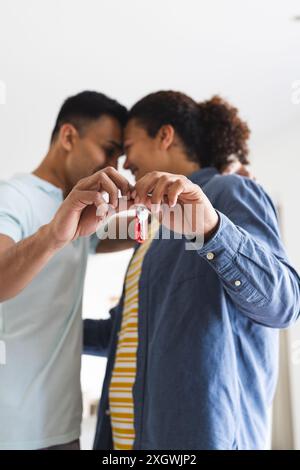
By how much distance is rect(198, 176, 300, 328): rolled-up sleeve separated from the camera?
521 millimetres

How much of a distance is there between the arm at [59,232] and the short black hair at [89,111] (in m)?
0.32

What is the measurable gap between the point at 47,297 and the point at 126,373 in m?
0.17

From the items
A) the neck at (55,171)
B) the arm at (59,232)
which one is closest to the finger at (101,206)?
the arm at (59,232)

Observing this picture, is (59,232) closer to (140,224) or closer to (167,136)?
(140,224)

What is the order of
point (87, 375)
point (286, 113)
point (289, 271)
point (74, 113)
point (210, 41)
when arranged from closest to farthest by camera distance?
point (289, 271) < point (74, 113) < point (210, 41) < point (87, 375) < point (286, 113)

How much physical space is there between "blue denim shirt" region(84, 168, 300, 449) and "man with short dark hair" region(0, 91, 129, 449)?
5.3 inches

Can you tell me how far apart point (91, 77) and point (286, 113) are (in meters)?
0.76

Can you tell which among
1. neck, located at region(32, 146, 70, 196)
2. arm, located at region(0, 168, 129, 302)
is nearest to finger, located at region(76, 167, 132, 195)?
arm, located at region(0, 168, 129, 302)

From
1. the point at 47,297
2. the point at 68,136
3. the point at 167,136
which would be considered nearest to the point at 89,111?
the point at 68,136

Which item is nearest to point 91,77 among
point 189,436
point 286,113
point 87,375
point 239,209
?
point 286,113

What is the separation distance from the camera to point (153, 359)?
0.67m

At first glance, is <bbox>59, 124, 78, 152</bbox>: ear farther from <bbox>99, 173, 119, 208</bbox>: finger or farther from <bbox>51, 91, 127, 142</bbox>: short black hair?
<bbox>99, 173, 119, 208</bbox>: finger

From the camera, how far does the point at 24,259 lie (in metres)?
0.54

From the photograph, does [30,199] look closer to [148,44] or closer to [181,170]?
[181,170]
